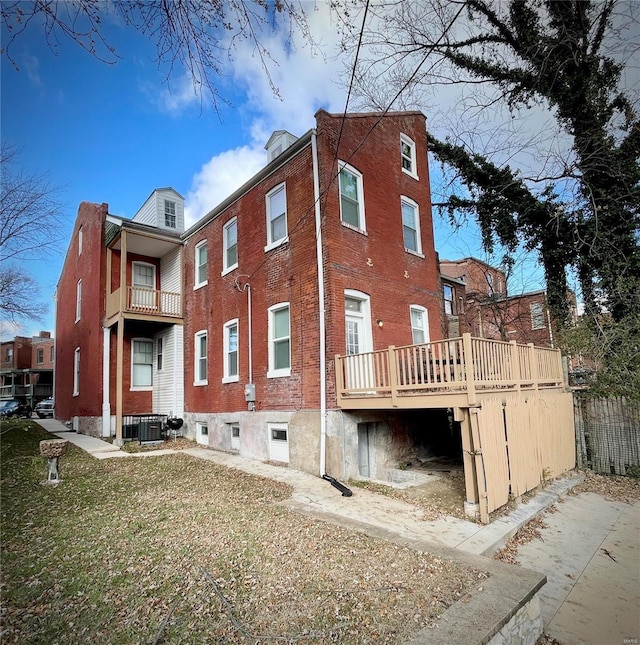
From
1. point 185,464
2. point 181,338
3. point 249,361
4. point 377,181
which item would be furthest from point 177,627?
point 181,338

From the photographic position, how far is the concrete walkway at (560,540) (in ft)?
13.7

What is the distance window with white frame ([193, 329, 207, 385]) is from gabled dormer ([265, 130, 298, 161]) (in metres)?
6.56

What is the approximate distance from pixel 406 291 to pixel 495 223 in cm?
562

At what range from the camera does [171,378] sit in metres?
15.1

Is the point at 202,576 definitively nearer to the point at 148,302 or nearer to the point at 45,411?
the point at 148,302

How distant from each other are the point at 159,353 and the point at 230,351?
485 cm

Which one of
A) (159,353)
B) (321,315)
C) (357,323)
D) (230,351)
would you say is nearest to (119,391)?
(159,353)

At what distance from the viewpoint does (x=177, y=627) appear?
3.31m

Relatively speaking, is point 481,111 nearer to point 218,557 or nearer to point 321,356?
point 321,356

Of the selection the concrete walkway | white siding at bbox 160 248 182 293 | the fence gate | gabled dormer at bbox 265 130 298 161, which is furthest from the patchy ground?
gabled dormer at bbox 265 130 298 161

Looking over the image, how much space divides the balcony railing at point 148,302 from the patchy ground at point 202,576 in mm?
8269

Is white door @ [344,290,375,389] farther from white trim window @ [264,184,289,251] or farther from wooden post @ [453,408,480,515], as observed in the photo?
wooden post @ [453,408,480,515]

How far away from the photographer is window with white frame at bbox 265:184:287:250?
11.0 m

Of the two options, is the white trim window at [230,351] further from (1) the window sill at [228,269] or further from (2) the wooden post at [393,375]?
(2) the wooden post at [393,375]
